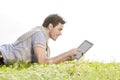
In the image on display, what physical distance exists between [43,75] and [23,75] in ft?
1.00

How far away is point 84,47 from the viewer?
33.8ft

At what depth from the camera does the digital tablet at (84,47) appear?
10.1 metres

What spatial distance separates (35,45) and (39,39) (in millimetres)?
163

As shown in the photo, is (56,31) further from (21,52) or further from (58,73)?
(58,73)

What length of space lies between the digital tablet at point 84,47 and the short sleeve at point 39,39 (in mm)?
701

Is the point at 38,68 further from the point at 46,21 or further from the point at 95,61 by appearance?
the point at 95,61

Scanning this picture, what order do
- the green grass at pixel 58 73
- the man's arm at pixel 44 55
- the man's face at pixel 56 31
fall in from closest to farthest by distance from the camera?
the green grass at pixel 58 73 → the man's arm at pixel 44 55 → the man's face at pixel 56 31

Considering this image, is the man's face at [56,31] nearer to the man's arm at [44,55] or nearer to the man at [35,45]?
the man at [35,45]

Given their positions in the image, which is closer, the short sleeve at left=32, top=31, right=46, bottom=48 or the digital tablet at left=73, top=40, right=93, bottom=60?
the short sleeve at left=32, top=31, right=46, bottom=48

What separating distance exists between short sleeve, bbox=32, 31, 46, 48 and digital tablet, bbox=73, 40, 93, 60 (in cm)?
70

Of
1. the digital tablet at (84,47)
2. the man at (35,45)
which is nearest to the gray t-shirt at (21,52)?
the man at (35,45)

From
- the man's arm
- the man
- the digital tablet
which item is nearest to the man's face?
the man

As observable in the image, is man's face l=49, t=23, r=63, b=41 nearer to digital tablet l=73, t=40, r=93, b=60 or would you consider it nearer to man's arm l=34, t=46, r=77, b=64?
man's arm l=34, t=46, r=77, b=64

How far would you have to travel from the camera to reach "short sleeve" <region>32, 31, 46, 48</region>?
988 cm
